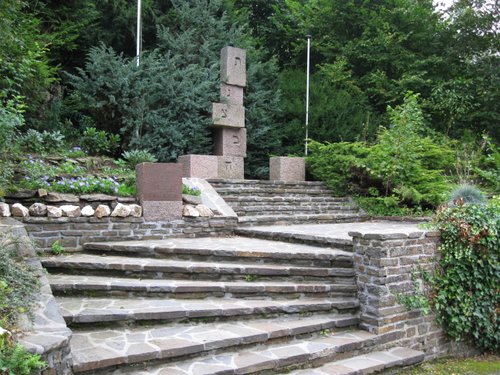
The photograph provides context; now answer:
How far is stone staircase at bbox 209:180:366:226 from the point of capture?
7.86m

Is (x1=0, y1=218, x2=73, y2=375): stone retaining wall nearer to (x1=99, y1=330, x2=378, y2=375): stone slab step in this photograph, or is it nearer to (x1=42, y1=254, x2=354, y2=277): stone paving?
(x1=99, y1=330, x2=378, y2=375): stone slab step

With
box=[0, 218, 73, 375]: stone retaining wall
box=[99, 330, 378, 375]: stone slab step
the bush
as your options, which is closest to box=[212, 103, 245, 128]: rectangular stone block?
the bush

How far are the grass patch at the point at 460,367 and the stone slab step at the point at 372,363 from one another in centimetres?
9

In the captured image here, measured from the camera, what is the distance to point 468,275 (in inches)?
189

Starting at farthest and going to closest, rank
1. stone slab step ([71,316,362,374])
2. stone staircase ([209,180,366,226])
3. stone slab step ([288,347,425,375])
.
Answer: stone staircase ([209,180,366,226]), stone slab step ([288,347,425,375]), stone slab step ([71,316,362,374])

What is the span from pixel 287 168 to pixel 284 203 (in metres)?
1.68

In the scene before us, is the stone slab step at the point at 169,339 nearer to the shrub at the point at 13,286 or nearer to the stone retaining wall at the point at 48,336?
the stone retaining wall at the point at 48,336

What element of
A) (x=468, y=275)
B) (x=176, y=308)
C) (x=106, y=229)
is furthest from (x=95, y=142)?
(x=468, y=275)

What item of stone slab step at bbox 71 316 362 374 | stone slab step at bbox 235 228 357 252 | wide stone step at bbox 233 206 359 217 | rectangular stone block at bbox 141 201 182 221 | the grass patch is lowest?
the grass patch

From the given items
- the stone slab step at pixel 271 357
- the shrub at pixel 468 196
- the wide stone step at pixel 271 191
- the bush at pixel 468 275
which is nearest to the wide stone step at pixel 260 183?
the wide stone step at pixel 271 191

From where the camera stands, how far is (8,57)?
7023 millimetres

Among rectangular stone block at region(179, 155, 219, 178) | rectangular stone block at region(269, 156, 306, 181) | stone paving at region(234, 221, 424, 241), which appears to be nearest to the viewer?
stone paving at region(234, 221, 424, 241)

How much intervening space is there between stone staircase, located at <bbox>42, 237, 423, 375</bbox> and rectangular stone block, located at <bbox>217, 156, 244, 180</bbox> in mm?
4976

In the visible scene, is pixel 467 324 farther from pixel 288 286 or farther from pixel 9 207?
pixel 9 207
